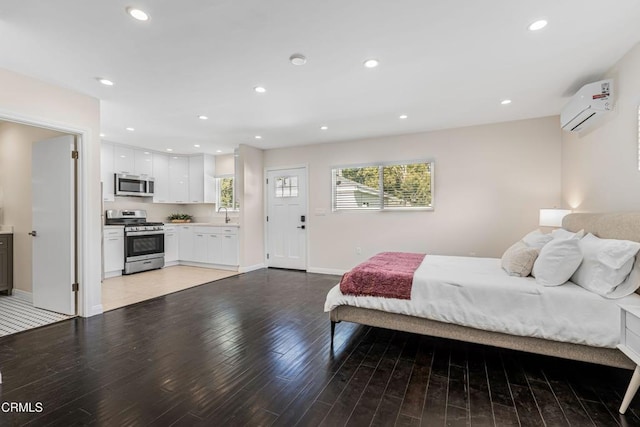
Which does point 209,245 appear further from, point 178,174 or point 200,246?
point 178,174

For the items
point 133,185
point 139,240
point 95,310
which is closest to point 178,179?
point 133,185

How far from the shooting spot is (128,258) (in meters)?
5.45

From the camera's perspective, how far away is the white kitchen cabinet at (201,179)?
662 centimetres

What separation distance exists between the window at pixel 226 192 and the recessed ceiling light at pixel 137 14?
4.87 meters

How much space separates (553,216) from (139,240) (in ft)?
22.4

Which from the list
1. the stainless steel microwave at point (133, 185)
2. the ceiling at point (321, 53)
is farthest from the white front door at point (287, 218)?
the stainless steel microwave at point (133, 185)

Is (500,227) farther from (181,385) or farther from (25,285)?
(25,285)

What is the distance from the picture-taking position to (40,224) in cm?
353

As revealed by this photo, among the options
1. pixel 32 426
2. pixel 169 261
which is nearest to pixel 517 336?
pixel 32 426

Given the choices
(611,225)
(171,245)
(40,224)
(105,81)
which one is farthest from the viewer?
(171,245)

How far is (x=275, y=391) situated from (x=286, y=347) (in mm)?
623

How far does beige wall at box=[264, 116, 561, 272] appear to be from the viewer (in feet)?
13.5

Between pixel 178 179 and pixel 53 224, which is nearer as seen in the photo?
pixel 53 224

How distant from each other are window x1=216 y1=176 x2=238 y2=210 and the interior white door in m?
3.50
